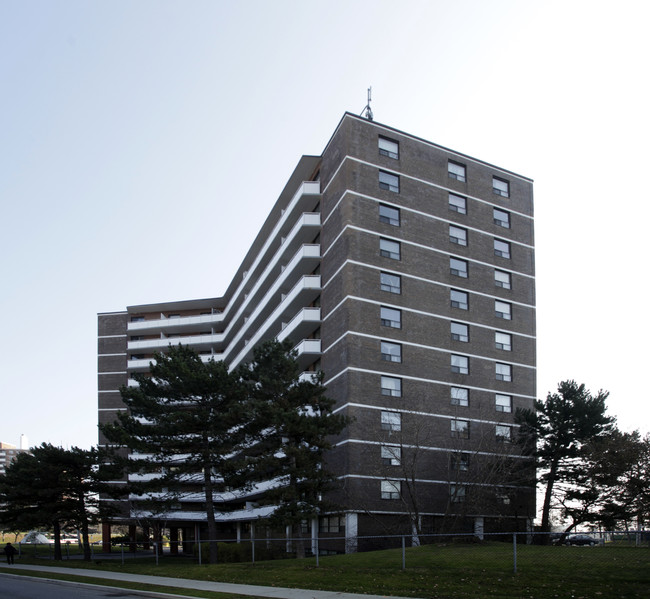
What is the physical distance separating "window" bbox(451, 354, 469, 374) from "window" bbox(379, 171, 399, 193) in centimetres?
1163

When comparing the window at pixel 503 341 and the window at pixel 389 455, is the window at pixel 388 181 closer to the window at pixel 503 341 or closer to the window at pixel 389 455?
the window at pixel 503 341

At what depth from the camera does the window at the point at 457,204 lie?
49.0 metres

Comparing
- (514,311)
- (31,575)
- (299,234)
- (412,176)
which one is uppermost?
(412,176)

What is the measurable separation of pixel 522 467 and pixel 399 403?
332 inches

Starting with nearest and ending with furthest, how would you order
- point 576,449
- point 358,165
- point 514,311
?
point 576,449
point 358,165
point 514,311

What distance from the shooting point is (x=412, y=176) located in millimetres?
47469

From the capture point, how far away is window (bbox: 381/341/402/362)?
4319cm

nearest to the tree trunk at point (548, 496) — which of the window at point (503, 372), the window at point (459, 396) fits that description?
the window at point (459, 396)

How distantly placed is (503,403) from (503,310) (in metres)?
6.56

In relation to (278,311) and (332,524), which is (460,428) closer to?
(332,524)

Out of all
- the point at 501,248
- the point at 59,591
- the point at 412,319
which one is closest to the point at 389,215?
the point at 412,319

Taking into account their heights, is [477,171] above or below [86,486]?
above

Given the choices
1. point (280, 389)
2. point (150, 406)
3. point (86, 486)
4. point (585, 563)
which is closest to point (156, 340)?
point (86, 486)

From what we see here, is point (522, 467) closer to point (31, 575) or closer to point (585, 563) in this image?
point (585, 563)
